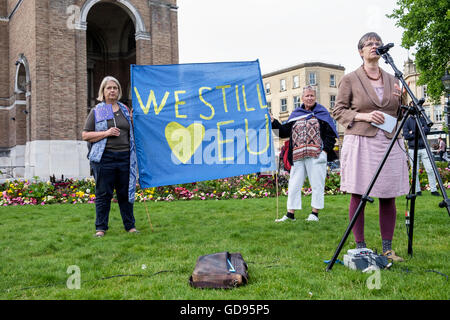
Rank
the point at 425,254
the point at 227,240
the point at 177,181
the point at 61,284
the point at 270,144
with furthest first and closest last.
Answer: the point at 270,144 → the point at 177,181 → the point at 227,240 → the point at 425,254 → the point at 61,284

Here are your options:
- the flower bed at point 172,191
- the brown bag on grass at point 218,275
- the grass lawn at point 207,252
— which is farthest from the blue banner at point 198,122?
the flower bed at point 172,191

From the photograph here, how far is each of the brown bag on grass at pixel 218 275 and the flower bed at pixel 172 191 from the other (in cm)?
833

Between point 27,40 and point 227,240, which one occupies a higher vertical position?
point 27,40

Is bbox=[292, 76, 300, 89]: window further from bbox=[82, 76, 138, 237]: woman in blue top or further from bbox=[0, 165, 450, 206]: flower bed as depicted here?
bbox=[82, 76, 138, 237]: woman in blue top

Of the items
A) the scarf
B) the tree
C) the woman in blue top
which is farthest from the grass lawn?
the tree

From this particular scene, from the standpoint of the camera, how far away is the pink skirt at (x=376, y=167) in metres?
4.02

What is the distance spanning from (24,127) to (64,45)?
7.26 meters

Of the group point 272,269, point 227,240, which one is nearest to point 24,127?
point 227,240

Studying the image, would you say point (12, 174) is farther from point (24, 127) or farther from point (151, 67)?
point (151, 67)

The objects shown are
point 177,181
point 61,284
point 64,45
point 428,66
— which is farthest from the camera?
point 428,66

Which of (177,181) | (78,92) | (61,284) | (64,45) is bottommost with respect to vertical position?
(61,284)

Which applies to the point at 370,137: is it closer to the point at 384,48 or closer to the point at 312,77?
the point at 384,48

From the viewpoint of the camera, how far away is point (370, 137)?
4.06 metres

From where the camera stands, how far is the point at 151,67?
6.46 metres
